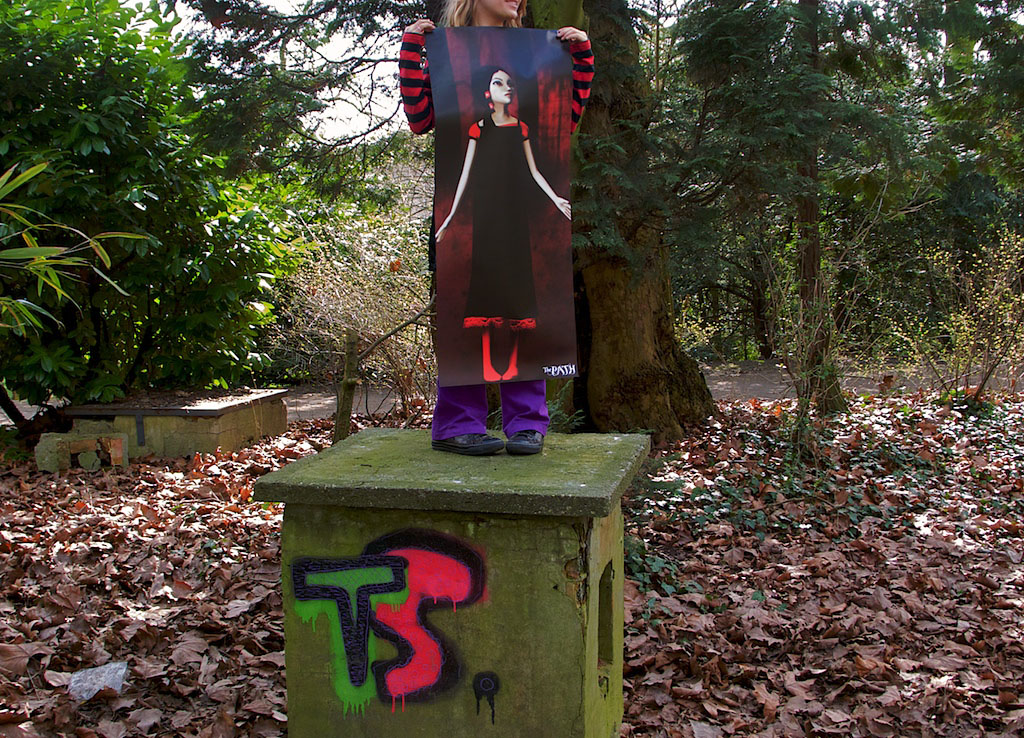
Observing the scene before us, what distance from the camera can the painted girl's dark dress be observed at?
101 inches

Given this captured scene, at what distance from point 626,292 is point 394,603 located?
13.6ft

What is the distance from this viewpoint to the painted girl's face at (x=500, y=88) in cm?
256

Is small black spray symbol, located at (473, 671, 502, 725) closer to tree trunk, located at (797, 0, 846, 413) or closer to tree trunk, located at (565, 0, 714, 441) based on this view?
tree trunk, located at (565, 0, 714, 441)

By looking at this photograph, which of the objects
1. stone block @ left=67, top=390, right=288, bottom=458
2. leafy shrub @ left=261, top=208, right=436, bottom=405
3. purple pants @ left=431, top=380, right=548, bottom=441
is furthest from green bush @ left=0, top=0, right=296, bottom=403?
purple pants @ left=431, top=380, right=548, bottom=441

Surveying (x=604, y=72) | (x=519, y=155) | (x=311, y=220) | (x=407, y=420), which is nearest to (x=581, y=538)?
(x=519, y=155)

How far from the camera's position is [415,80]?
260cm

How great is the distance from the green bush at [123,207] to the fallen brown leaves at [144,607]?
1328 millimetres

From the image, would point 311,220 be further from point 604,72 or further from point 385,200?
point 604,72

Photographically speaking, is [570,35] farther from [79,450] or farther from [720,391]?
[720,391]

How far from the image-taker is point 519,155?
2576mm

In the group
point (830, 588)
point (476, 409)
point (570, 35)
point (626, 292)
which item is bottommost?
point (830, 588)

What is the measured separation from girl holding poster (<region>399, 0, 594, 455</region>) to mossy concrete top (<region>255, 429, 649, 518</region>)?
21cm

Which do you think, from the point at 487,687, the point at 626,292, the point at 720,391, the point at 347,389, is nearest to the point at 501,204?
the point at 487,687

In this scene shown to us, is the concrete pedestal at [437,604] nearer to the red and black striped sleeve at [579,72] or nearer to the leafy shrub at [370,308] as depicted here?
the red and black striped sleeve at [579,72]
